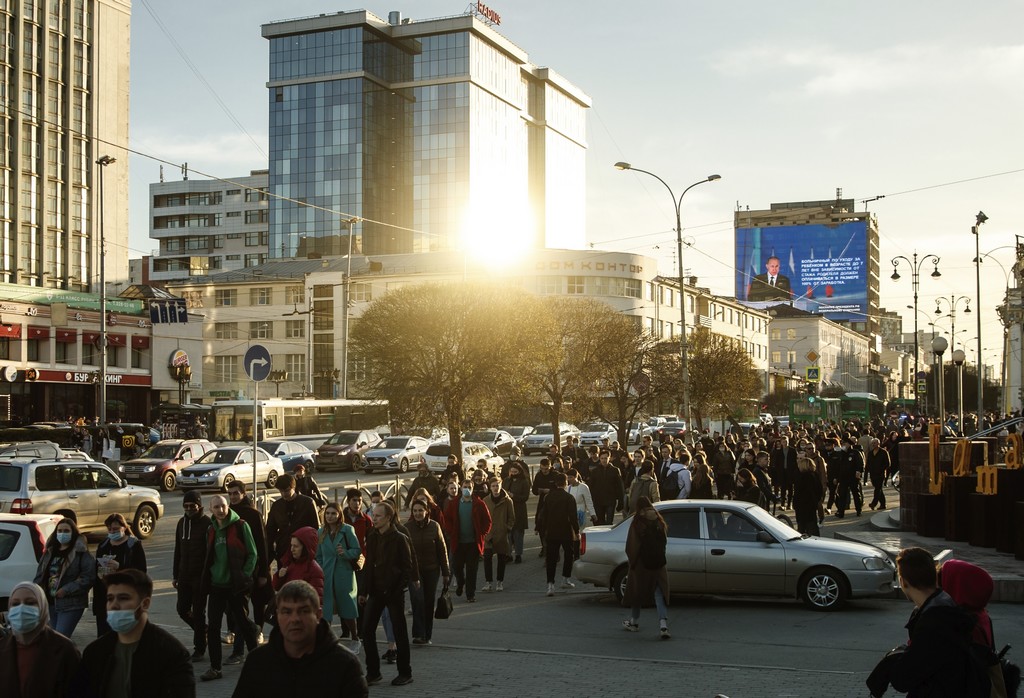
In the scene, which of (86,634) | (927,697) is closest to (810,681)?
(927,697)

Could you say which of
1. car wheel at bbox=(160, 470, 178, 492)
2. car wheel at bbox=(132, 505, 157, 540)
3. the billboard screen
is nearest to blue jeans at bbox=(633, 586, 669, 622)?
car wheel at bbox=(132, 505, 157, 540)

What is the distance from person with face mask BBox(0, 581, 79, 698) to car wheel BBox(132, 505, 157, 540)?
1654 cm

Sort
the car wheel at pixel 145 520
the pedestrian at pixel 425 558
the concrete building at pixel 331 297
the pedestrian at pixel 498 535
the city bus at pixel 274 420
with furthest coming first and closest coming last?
1. the concrete building at pixel 331 297
2. the city bus at pixel 274 420
3. the car wheel at pixel 145 520
4. the pedestrian at pixel 498 535
5. the pedestrian at pixel 425 558

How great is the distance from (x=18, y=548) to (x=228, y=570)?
128 inches

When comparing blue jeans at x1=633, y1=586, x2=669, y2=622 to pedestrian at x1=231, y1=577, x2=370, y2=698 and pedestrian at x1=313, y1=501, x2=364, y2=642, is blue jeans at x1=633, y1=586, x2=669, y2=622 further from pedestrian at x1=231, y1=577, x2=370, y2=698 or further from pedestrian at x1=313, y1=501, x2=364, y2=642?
pedestrian at x1=231, y1=577, x2=370, y2=698

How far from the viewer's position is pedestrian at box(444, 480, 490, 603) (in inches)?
571

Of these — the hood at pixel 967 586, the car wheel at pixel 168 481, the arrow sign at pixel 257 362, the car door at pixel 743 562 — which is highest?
the arrow sign at pixel 257 362

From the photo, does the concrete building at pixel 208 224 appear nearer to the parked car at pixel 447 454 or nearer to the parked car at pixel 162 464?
the parked car at pixel 447 454

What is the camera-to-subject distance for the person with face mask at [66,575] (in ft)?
31.0

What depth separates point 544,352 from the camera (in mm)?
40750

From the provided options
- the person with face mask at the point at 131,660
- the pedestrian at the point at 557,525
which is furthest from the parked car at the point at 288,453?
the person with face mask at the point at 131,660

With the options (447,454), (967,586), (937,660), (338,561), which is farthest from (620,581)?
(447,454)

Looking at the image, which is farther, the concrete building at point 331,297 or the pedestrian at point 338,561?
the concrete building at point 331,297

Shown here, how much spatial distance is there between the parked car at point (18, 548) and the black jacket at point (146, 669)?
757 cm
